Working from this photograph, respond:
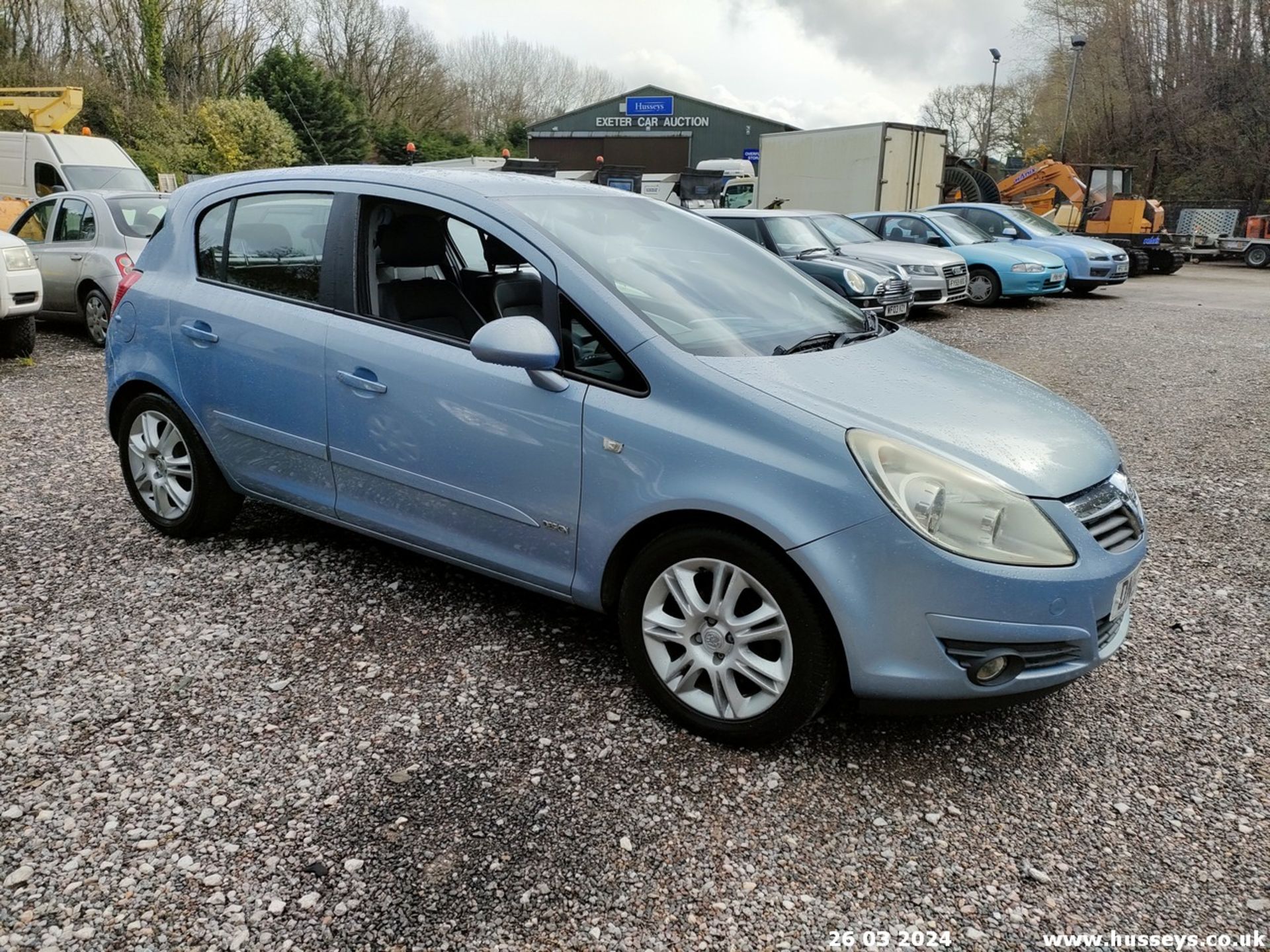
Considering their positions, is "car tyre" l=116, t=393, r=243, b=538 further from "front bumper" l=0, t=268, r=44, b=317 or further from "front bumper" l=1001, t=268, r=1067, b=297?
"front bumper" l=1001, t=268, r=1067, b=297

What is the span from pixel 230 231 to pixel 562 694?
2.46 metres

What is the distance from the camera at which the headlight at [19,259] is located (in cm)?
849

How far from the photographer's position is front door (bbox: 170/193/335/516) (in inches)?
146

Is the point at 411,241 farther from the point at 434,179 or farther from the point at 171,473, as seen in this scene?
the point at 171,473

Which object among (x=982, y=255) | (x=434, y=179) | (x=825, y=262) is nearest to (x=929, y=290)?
(x=825, y=262)

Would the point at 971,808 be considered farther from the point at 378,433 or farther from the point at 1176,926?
the point at 378,433

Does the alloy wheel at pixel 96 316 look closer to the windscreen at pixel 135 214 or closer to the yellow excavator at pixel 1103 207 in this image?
the windscreen at pixel 135 214

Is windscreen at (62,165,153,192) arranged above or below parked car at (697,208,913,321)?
above

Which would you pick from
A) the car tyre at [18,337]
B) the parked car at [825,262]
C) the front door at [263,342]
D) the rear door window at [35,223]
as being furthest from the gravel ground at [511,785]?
the parked car at [825,262]

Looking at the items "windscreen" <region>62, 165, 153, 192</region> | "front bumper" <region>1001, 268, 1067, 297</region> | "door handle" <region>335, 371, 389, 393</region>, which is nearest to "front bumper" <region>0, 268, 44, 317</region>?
"door handle" <region>335, 371, 389, 393</region>

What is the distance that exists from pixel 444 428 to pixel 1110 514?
2122 millimetres

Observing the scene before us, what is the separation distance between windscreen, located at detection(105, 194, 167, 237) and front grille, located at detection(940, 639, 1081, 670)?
9.27 metres

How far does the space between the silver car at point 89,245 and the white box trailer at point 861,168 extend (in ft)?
45.8

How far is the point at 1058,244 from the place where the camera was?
1598cm
